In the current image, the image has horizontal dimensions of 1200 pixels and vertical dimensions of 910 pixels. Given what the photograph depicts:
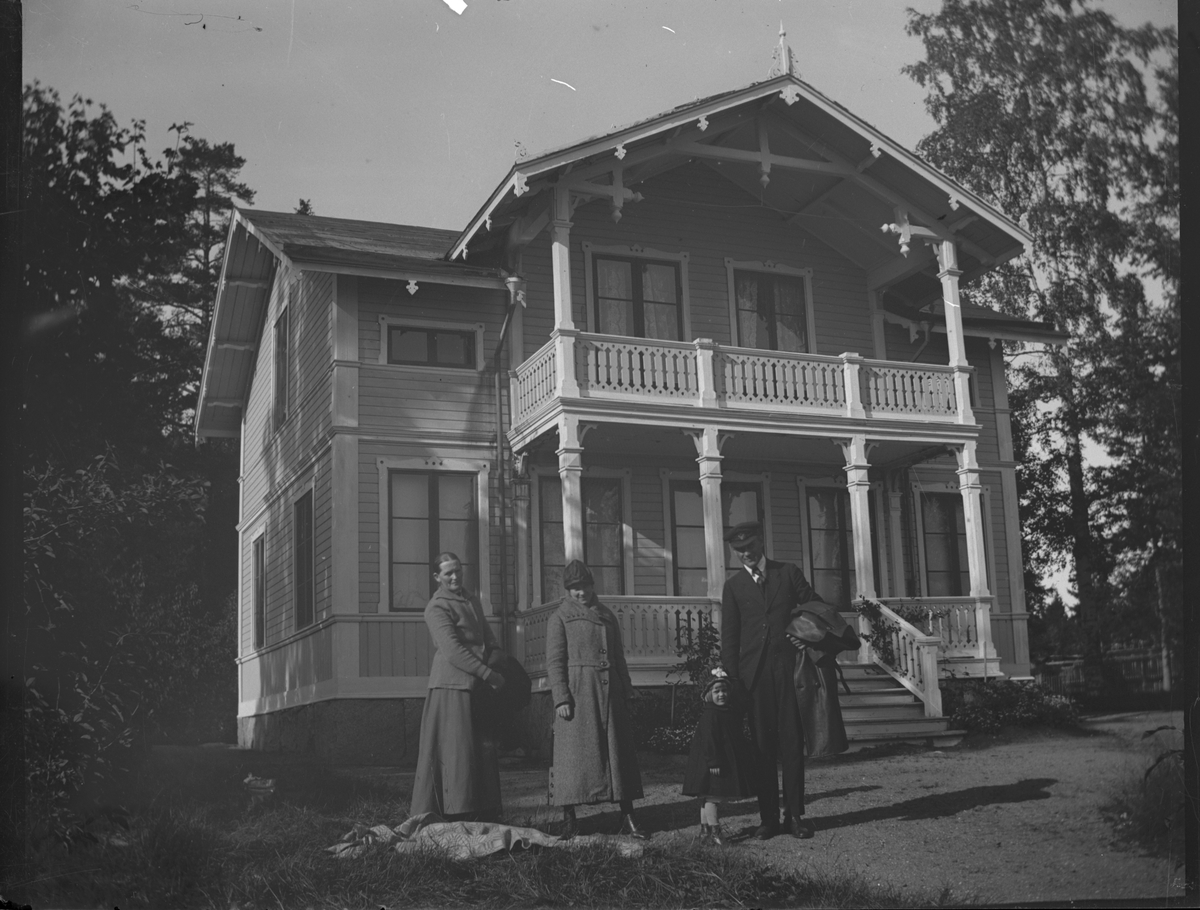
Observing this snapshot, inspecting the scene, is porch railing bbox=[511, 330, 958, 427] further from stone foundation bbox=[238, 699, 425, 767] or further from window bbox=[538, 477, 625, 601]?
stone foundation bbox=[238, 699, 425, 767]

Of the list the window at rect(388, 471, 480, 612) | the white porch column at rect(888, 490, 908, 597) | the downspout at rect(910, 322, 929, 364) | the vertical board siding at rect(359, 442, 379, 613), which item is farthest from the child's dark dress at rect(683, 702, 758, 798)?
the downspout at rect(910, 322, 929, 364)

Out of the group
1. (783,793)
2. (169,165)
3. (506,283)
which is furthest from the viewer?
(506,283)

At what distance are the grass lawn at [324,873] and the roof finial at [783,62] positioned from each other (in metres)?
6.88

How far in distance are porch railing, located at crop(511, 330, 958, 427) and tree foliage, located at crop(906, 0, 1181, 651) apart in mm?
1018

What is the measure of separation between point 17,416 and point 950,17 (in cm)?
783

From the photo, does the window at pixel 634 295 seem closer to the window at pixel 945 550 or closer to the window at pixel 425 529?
the window at pixel 945 550

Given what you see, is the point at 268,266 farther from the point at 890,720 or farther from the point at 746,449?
the point at 890,720

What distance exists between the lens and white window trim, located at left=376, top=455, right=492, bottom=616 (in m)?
9.69

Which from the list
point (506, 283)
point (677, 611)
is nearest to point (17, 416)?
point (506, 283)

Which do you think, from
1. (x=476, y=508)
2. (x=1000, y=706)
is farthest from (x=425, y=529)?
(x=1000, y=706)

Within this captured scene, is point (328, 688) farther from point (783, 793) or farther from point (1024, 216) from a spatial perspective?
point (1024, 216)

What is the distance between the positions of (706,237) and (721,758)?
637cm

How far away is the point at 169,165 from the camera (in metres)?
9.66

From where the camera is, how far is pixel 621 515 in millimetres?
11555
